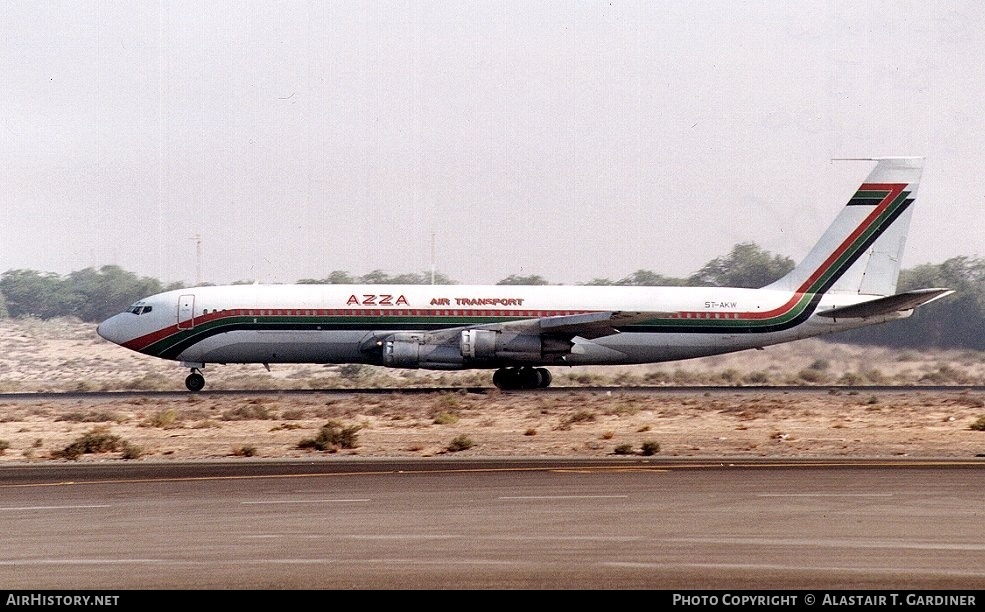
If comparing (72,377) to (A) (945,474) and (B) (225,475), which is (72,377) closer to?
(B) (225,475)

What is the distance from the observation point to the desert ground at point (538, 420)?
90.4ft

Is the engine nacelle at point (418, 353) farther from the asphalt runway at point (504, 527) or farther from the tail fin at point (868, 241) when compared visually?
the asphalt runway at point (504, 527)

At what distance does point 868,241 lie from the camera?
49.0 meters

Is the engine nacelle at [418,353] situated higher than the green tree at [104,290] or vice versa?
the green tree at [104,290]

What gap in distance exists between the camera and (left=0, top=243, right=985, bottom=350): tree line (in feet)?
252

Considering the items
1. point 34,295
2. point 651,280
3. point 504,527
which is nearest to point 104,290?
point 34,295

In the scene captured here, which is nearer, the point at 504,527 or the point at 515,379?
the point at 504,527

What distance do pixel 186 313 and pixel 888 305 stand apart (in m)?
25.9

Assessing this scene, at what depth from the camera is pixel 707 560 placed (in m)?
13.3

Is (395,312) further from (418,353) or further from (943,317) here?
(943,317)

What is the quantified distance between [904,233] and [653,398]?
1390 cm

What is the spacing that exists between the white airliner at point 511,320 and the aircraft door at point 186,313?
0.04 meters

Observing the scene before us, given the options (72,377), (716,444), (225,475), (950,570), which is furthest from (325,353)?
(72,377)

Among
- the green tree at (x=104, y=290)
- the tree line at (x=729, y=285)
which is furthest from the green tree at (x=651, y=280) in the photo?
the green tree at (x=104, y=290)
